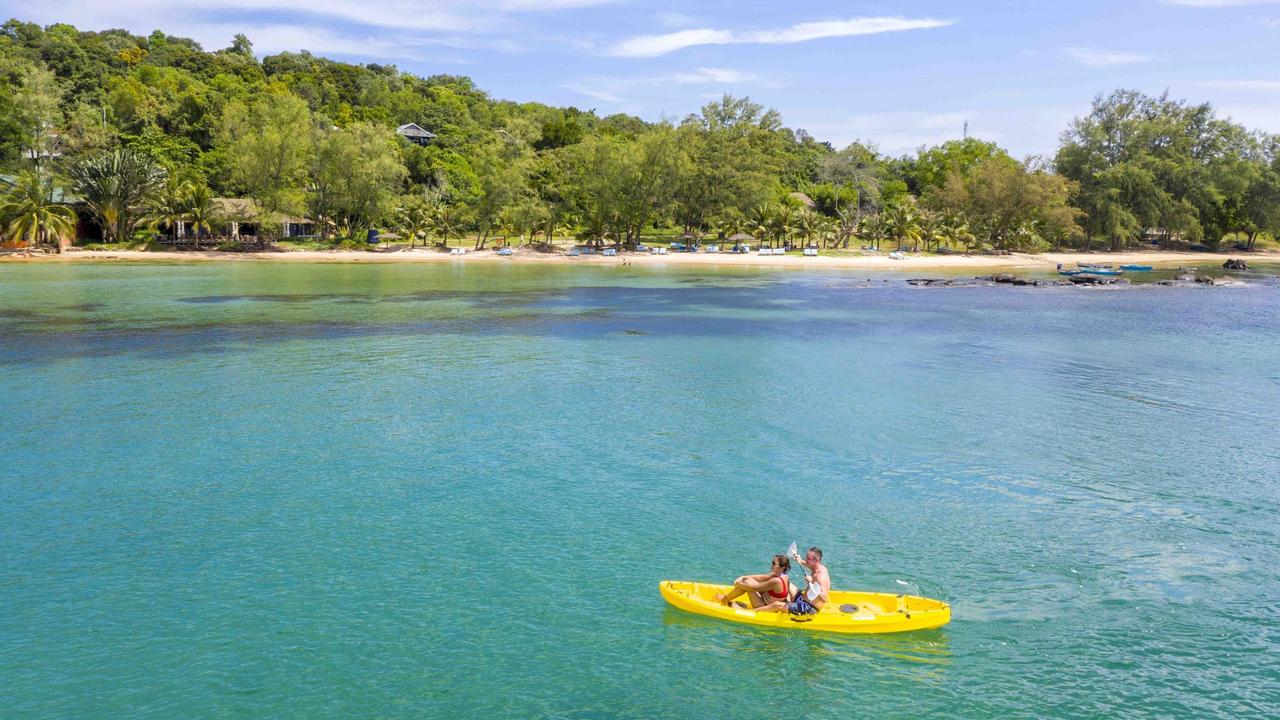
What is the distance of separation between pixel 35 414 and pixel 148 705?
21.2 m

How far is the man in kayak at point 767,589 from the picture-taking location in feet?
50.7

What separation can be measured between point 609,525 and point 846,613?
21.6ft

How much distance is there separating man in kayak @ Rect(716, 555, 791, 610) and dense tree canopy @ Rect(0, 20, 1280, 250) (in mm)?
94828

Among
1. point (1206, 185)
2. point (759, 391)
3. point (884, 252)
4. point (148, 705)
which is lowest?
point (148, 705)

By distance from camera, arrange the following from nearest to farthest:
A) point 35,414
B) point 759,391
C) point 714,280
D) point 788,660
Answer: point 788,660 → point 35,414 → point 759,391 → point 714,280

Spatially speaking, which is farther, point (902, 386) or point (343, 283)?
point (343, 283)

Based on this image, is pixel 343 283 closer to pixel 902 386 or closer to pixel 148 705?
pixel 902 386

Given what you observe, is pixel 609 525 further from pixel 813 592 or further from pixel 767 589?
pixel 813 592

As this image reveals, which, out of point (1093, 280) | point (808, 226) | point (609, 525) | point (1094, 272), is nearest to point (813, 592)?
point (609, 525)

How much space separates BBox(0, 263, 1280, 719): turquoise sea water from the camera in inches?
547

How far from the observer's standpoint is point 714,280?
300 feet

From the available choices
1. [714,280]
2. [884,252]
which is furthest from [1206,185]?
[714,280]

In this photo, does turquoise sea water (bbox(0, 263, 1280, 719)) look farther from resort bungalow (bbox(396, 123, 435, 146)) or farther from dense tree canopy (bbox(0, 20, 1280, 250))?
resort bungalow (bbox(396, 123, 435, 146))

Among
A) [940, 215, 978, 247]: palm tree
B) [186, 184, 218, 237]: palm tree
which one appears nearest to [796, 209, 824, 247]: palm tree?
[940, 215, 978, 247]: palm tree
